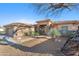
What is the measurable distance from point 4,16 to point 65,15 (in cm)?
59

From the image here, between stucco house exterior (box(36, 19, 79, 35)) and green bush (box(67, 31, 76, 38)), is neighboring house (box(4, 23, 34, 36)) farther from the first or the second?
green bush (box(67, 31, 76, 38))

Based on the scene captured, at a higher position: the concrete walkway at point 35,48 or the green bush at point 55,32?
the green bush at point 55,32

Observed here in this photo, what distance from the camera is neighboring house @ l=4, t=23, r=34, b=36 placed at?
2.80 m

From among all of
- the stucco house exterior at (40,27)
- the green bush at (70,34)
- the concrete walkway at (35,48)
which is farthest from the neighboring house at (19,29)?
the green bush at (70,34)

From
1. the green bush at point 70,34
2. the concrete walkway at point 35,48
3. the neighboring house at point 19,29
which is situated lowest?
the concrete walkway at point 35,48

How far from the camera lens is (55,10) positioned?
282 centimetres

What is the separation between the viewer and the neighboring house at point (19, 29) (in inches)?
110

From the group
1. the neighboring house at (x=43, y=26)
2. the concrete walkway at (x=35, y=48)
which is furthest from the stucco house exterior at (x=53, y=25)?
the concrete walkway at (x=35, y=48)

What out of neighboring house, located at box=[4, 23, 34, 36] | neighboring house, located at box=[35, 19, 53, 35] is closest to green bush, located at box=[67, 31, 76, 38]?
neighboring house, located at box=[35, 19, 53, 35]

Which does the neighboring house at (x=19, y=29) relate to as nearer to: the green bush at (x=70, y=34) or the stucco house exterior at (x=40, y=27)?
the stucco house exterior at (x=40, y=27)

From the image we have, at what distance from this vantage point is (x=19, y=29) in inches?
111

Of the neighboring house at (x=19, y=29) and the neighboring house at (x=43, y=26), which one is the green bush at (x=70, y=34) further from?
the neighboring house at (x=19, y=29)

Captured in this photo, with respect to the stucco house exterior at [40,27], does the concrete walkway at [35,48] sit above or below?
below

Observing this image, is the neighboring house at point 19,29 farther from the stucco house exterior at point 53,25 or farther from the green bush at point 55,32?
the green bush at point 55,32
